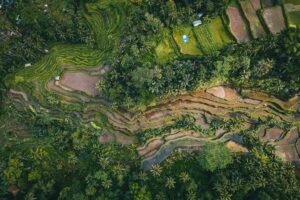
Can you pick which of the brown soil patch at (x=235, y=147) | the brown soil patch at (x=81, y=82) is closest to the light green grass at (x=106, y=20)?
the brown soil patch at (x=81, y=82)

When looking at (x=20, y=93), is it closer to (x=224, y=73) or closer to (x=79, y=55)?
(x=79, y=55)

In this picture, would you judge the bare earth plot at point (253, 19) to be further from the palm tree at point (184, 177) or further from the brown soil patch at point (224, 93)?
the palm tree at point (184, 177)

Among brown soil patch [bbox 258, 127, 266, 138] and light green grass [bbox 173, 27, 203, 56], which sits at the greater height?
light green grass [bbox 173, 27, 203, 56]

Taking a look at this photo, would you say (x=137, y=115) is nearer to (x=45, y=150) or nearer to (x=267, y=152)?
(x=45, y=150)

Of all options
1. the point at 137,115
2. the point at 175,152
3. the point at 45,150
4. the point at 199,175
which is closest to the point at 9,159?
the point at 45,150

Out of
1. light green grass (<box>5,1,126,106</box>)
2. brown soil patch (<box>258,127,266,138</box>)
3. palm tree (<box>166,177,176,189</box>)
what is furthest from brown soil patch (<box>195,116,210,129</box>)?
light green grass (<box>5,1,126,106</box>)

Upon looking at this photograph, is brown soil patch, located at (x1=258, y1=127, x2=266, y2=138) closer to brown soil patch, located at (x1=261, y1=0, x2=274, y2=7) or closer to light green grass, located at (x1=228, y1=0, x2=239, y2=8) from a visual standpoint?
brown soil patch, located at (x1=261, y1=0, x2=274, y2=7)

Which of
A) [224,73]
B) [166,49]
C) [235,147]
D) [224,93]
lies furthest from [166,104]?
[235,147]
